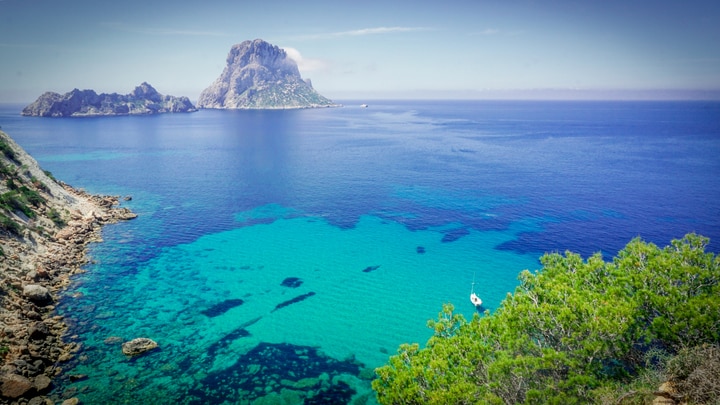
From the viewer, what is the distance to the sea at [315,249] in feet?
129

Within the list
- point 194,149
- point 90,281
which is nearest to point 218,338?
point 90,281

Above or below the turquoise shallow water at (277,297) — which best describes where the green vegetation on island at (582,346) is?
above

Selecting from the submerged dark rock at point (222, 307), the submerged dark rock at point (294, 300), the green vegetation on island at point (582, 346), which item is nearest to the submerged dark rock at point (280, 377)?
the submerged dark rock at point (294, 300)

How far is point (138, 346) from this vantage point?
4084cm

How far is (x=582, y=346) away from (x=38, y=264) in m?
68.8

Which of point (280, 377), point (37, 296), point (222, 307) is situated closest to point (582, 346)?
point (280, 377)

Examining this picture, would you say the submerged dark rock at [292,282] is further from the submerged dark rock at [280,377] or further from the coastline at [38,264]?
the coastline at [38,264]

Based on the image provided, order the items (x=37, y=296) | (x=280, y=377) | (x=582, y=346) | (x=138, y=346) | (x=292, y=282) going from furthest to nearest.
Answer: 1. (x=292, y=282)
2. (x=37, y=296)
3. (x=138, y=346)
4. (x=280, y=377)
5. (x=582, y=346)

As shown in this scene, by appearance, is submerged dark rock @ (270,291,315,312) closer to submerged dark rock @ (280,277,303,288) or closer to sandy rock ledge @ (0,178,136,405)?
submerged dark rock @ (280,277,303,288)

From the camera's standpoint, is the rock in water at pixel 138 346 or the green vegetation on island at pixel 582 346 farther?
the rock in water at pixel 138 346

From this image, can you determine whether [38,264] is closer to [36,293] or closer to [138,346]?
[36,293]

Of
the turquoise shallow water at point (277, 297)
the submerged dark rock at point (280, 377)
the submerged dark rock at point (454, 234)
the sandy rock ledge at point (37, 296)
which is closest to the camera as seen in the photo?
the sandy rock ledge at point (37, 296)

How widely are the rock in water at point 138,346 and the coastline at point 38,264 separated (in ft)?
16.7

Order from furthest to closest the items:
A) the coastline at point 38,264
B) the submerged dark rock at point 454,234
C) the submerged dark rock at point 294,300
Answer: the submerged dark rock at point 454,234
the submerged dark rock at point 294,300
the coastline at point 38,264
